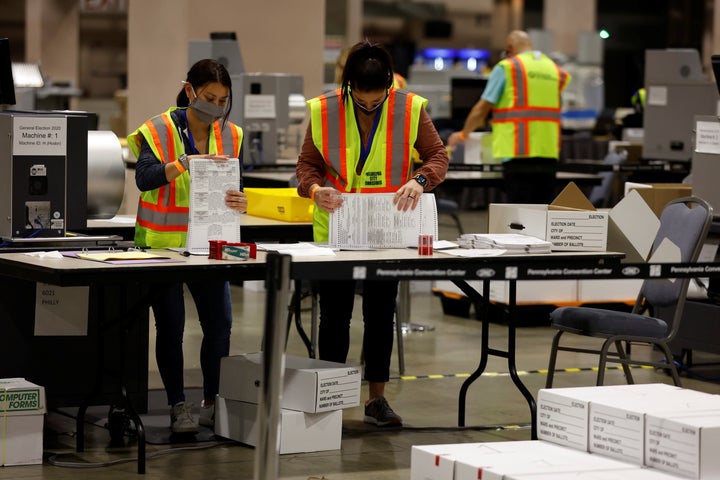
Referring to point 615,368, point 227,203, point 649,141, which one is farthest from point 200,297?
point 649,141

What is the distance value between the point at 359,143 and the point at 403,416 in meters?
1.19

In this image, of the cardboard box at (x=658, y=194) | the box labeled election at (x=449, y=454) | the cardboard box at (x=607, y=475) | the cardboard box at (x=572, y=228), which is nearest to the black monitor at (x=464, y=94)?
the cardboard box at (x=658, y=194)

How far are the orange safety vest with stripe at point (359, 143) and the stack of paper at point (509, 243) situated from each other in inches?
14.9

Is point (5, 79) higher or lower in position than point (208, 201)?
higher

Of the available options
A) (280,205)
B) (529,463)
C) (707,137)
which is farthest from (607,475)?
(707,137)

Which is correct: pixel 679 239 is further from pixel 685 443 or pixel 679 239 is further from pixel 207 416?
pixel 207 416

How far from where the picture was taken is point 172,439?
4941mm

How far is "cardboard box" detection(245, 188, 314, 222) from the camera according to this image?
5.88m

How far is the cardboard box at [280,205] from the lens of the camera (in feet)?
19.3

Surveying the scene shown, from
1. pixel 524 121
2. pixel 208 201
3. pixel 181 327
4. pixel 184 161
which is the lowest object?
pixel 181 327

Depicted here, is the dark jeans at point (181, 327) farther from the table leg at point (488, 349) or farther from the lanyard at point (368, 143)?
the table leg at point (488, 349)

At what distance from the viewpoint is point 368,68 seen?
4844mm

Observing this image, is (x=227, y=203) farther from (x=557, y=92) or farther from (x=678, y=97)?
(x=678, y=97)

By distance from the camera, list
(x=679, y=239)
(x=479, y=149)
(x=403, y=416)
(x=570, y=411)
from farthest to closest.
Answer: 1. (x=479, y=149)
2. (x=403, y=416)
3. (x=679, y=239)
4. (x=570, y=411)
